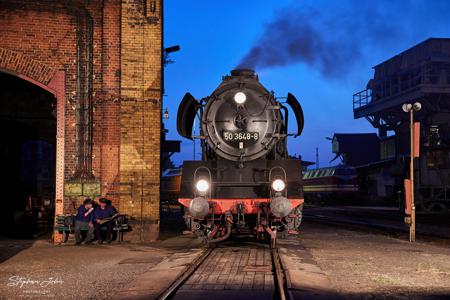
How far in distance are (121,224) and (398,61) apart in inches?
1507

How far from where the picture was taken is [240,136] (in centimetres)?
1102

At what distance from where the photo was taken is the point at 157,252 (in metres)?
11.1

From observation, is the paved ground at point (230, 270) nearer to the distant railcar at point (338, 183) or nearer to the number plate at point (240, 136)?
the number plate at point (240, 136)

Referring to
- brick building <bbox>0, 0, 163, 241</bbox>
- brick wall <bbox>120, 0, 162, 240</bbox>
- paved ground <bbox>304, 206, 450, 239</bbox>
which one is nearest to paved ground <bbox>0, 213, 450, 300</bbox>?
brick wall <bbox>120, 0, 162, 240</bbox>

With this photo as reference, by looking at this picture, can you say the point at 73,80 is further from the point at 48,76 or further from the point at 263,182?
the point at 263,182

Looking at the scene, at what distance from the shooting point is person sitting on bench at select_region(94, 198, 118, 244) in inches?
490

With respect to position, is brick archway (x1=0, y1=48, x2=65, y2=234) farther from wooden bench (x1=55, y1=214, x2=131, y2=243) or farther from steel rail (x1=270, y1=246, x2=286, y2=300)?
steel rail (x1=270, y1=246, x2=286, y2=300)

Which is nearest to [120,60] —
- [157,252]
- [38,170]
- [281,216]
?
[157,252]

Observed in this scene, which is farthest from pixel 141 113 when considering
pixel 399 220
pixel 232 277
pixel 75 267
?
pixel 399 220

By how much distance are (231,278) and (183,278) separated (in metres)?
0.70

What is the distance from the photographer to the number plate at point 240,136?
11.0m

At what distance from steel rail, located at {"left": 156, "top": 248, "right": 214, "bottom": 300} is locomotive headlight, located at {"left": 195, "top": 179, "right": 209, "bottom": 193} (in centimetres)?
120
